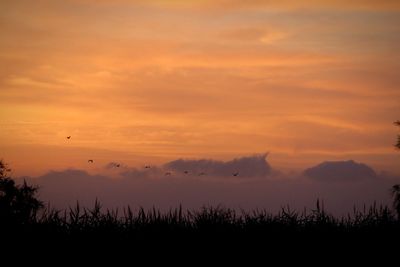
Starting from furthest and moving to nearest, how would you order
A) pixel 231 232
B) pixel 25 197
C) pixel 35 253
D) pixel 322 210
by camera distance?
1. pixel 25 197
2. pixel 322 210
3. pixel 231 232
4. pixel 35 253

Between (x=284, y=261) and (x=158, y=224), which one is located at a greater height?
(x=158, y=224)

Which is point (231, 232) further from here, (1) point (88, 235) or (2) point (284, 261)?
(1) point (88, 235)

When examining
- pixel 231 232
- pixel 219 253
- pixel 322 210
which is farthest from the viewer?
pixel 322 210

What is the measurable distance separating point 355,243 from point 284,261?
6.10 ft

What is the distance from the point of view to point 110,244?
1129 centimetres

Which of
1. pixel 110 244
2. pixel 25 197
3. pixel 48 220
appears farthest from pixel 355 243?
pixel 25 197

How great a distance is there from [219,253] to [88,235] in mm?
2641

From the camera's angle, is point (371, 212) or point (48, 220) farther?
point (371, 212)

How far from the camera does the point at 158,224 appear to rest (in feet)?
40.3

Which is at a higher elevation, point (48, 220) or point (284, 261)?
point (48, 220)

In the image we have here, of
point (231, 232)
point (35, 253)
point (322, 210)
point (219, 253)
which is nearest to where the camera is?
point (35, 253)

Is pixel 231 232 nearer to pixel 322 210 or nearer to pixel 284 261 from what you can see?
pixel 284 261

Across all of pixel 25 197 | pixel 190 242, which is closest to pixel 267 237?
pixel 190 242

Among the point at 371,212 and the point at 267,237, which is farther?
the point at 371,212
